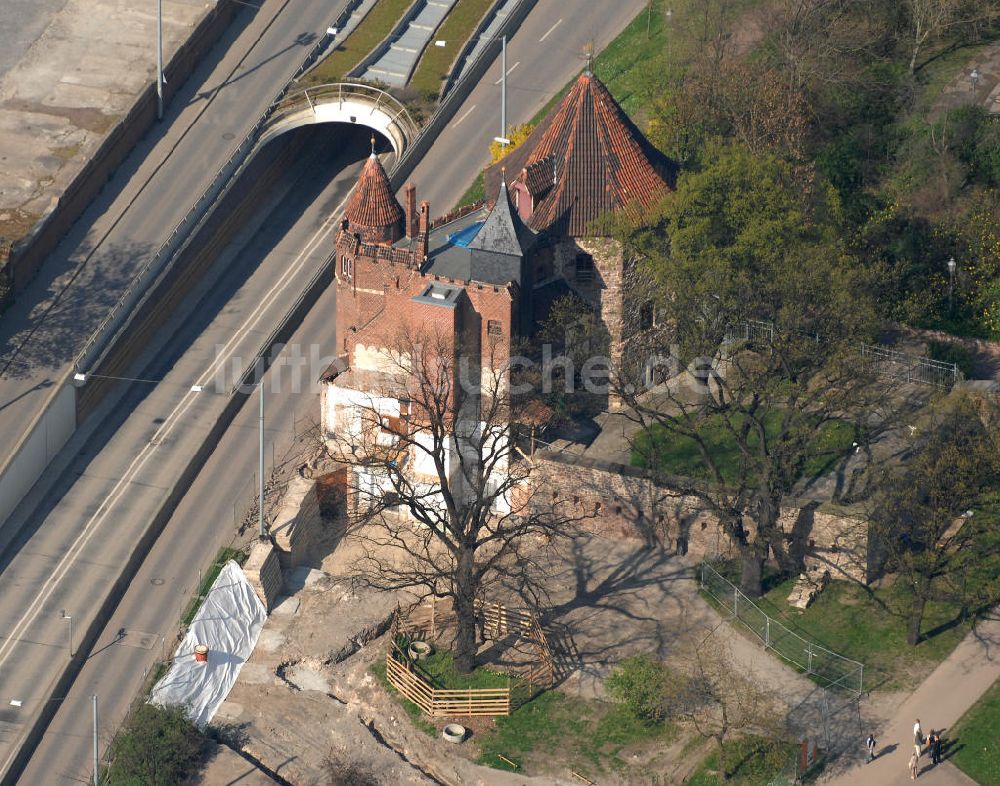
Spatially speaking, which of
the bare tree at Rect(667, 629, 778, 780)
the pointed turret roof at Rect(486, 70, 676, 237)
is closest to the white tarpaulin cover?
the bare tree at Rect(667, 629, 778, 780)

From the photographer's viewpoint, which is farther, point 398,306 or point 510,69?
point 510,69

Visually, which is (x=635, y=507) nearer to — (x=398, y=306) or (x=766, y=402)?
(x=766, y=402)

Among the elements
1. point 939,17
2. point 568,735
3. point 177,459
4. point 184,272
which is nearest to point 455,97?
point 184,272

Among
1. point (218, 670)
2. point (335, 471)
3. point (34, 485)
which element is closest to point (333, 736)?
point (218, 670)

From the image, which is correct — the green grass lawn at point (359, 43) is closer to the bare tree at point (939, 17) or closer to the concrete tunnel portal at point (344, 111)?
the concrete tunnel portal at point (344, 111)

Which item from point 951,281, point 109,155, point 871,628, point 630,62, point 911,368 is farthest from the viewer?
point 630,62

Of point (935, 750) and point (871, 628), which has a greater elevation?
point (871, 628)

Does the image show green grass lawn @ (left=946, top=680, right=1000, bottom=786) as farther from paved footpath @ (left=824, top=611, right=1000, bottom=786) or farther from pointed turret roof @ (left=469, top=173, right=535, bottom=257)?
pointed turret roof @ (left=469, top=173, right=535, bottom=257)
